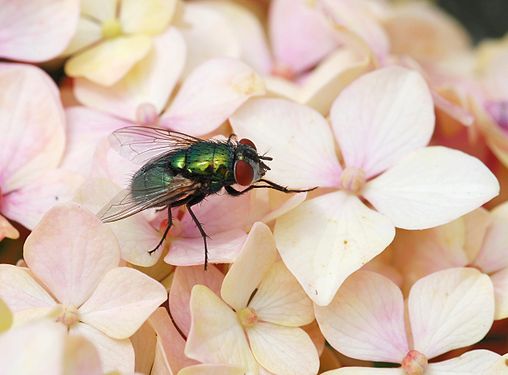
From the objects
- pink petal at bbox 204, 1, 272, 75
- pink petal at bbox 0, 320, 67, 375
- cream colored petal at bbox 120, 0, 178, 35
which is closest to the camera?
pink petal at bbox 0, 320, 67, 375

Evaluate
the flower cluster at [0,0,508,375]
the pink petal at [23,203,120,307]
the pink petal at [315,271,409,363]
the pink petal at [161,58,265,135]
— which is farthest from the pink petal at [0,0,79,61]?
the pink petal at [315,271,409,363]

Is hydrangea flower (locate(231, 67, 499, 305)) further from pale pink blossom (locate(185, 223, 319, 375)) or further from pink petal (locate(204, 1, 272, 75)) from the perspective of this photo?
pink petal (locate(204, 1, 272, 75))

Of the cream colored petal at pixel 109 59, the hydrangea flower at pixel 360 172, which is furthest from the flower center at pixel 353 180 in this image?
the cream colored petal at pixel 109 59

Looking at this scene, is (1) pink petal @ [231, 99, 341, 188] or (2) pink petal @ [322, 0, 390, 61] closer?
(1) pink petal @ [231, 99, 341, 188]

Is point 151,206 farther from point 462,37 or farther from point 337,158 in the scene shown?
point 462,37

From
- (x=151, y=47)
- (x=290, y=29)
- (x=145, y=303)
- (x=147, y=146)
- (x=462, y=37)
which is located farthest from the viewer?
(x=462, y=37)

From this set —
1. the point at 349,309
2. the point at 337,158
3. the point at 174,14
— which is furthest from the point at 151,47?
A: the point at 349,309

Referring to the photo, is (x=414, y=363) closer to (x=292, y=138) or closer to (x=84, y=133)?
(x=292, y=138)
